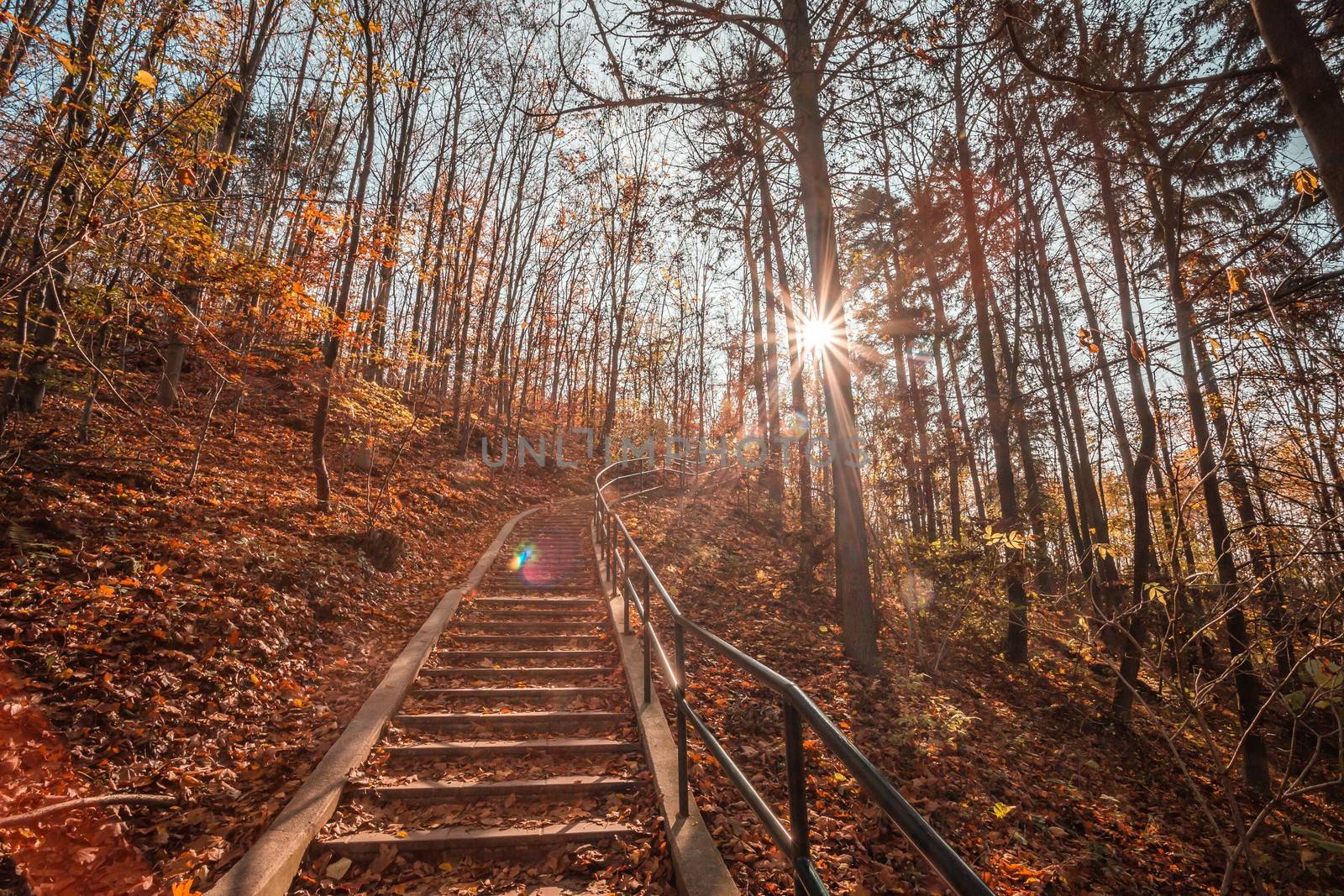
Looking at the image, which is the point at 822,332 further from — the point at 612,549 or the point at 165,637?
the point at 165,637

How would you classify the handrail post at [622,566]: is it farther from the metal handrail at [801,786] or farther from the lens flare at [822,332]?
the lens flare at [822,332]

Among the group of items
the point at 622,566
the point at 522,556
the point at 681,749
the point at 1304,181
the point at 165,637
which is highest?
the point at 1304,181

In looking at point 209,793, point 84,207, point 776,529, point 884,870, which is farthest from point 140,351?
point 884,870

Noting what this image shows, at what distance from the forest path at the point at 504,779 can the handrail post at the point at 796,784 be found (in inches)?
51.2

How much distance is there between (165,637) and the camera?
14.3ft

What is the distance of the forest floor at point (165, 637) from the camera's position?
2.95 metres

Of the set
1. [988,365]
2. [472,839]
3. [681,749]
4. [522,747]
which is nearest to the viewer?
[472,839]

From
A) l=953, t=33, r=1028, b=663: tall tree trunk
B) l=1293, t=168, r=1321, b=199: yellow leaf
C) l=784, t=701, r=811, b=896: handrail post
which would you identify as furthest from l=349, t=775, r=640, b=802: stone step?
l=953, t=33, r=1028, b=663: tall tree trunk

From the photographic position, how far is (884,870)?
11.1 ft

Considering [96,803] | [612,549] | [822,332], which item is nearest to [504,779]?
[96,803]

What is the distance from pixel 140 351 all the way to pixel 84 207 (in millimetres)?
9614

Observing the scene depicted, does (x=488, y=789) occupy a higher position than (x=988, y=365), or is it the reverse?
(x=988, y=365)

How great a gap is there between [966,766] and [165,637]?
6.98 m

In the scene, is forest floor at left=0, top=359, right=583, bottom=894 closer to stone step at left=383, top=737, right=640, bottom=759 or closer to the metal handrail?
stone step at left=383, top=737, right=640, bottom=759
